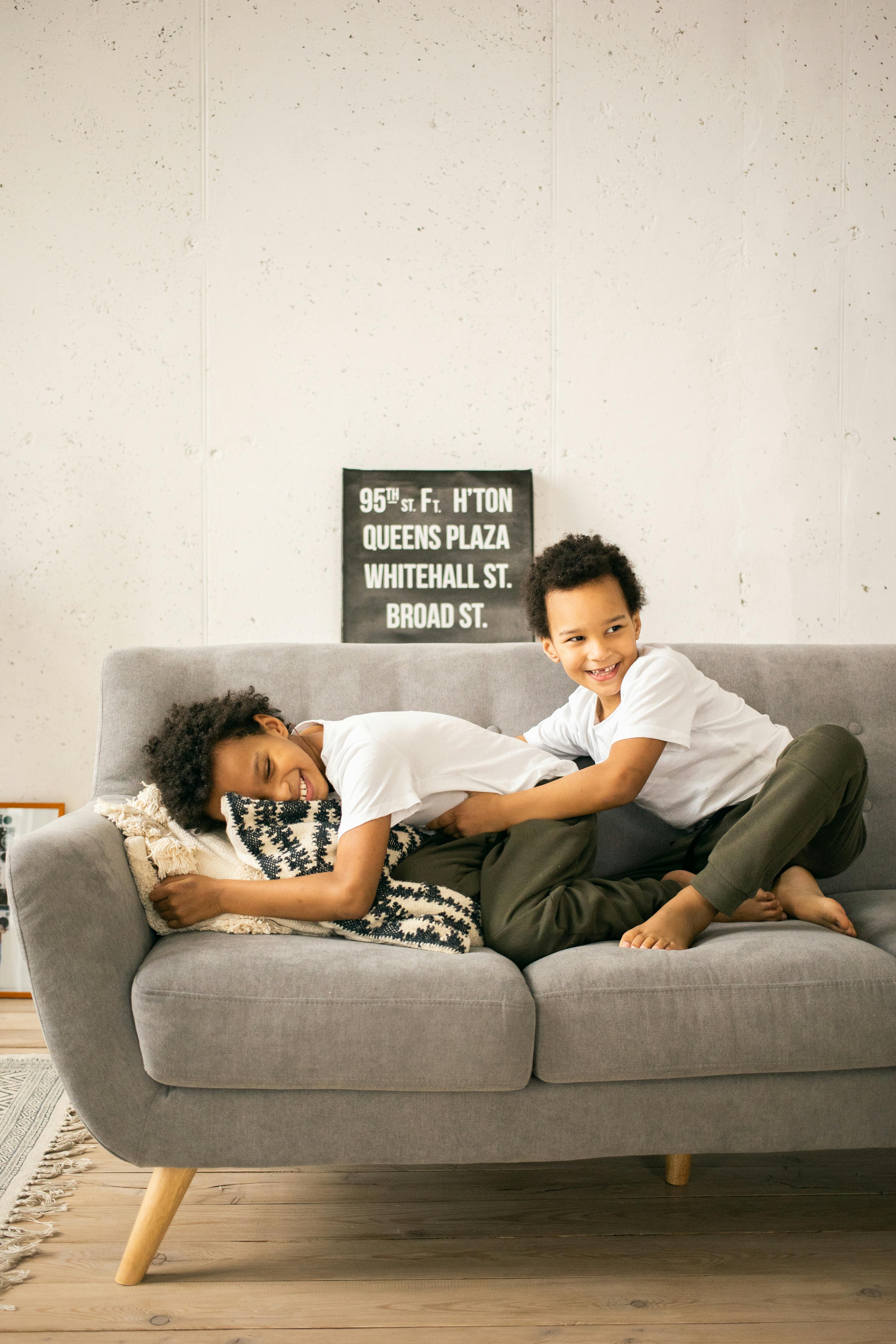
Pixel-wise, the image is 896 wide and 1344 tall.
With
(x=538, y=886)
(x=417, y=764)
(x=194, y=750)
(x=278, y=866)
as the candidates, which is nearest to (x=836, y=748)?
(x=538, y=886)

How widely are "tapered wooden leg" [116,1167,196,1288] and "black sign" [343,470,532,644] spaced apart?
150cm

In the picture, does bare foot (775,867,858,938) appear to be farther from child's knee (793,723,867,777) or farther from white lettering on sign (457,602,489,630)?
white lettering on sign (457,602,489,630)

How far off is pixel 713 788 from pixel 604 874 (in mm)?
261

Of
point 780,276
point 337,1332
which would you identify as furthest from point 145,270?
point 337,1332

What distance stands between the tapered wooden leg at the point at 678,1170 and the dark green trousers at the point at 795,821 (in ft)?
1.39

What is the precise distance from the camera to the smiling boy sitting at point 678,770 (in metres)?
1.40

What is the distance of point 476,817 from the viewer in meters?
1.56

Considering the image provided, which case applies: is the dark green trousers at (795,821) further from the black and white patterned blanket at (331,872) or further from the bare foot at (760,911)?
the black and white patterned blanket at (331,872)

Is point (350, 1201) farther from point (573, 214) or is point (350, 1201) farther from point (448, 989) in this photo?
point (573, 214)

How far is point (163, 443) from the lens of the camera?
2531 millimetres

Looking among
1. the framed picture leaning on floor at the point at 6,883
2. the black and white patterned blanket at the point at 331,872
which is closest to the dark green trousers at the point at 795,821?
the black and white patterned blanket at the point at 331,872

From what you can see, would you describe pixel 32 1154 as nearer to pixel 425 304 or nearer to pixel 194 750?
pixel 194 750

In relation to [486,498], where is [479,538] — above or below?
below

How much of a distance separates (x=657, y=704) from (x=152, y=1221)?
1.07 metres
